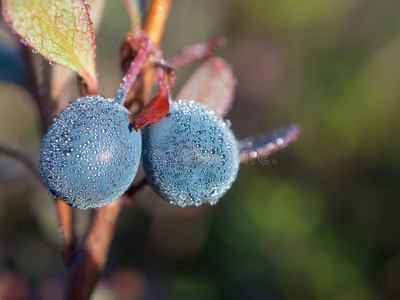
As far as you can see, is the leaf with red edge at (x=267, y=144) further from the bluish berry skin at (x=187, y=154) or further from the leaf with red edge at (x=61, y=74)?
the leaf with red edge at (x=61, y=74)

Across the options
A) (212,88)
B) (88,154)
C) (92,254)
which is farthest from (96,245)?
(212,88)

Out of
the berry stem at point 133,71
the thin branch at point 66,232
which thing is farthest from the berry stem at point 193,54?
the thin branch at point 66,232

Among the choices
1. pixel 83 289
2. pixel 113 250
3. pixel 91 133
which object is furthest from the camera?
pixel 113 250

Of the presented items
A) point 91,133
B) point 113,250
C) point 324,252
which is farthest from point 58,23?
point 113,250

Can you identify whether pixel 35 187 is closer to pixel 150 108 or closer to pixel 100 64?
pixel 100 64

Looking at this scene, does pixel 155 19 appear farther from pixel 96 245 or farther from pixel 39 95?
pixel 96 245

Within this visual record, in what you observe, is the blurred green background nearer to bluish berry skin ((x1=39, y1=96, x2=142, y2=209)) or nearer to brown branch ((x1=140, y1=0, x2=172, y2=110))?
brown branch ((x1=140, y1=0, x2=172, y2=110))

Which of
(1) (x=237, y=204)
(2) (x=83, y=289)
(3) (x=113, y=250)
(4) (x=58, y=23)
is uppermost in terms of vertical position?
(4) (x=58, y=23)
